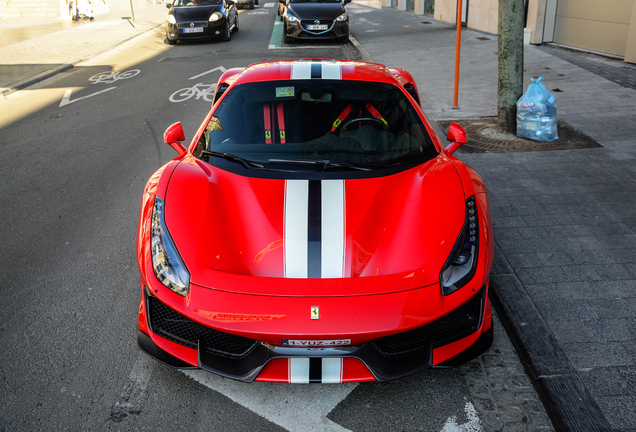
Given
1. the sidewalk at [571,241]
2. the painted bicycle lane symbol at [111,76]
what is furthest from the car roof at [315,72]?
the painted bicycle lane symbol at [111,76]

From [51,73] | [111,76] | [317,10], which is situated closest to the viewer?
[111,76]

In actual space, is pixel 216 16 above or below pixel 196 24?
above

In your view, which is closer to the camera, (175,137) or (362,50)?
(175,137)

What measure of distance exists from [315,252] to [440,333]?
0.74 meters

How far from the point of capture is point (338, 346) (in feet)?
8.11

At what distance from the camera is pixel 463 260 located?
279cm

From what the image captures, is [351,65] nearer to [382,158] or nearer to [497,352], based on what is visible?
[382,158]

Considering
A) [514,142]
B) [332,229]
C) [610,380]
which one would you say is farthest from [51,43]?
[610,380]

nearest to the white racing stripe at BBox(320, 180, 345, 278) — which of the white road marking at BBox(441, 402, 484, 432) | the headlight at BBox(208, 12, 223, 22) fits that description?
the white road marking at BBox(441, 402, 484, 432)

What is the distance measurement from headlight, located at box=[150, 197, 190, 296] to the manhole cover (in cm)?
455

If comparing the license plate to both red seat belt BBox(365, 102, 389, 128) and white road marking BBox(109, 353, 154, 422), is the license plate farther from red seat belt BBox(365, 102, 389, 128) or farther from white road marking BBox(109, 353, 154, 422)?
red seat belt BBox(365, 102, 389, 128)

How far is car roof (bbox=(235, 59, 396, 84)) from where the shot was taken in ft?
12.8

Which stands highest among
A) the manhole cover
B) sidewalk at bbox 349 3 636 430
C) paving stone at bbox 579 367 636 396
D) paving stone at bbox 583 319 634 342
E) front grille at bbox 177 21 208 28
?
front grille at bbox 177 21 208 28

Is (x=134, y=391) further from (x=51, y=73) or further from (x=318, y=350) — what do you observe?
(x=51, y=73)
